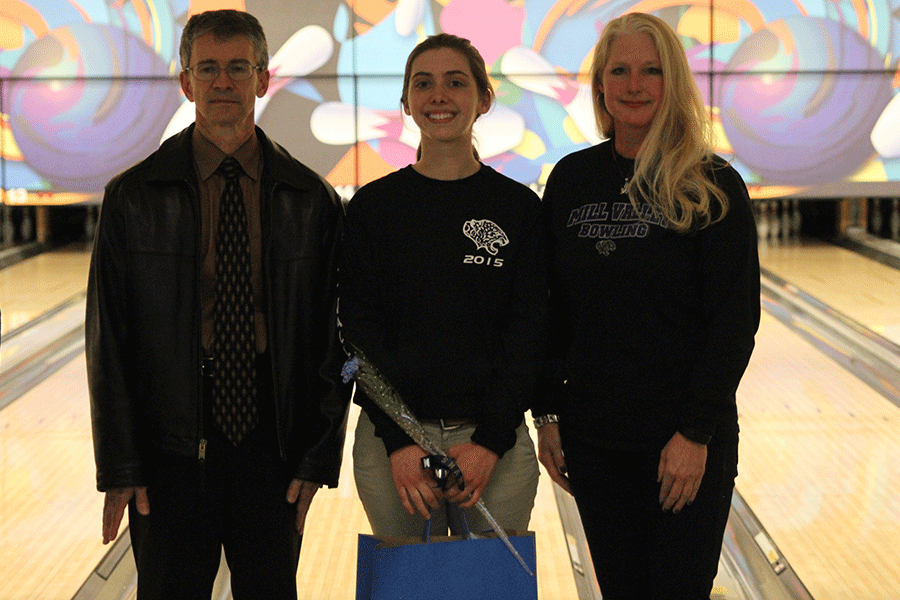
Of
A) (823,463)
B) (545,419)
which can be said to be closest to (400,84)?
(823,463)

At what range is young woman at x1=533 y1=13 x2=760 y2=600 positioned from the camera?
1.28 metres

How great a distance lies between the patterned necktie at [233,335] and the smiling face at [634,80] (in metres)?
0.56

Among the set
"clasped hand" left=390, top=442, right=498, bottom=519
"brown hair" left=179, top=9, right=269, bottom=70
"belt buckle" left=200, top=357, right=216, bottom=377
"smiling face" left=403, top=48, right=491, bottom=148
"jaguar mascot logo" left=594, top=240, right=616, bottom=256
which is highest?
"brown hair" left=179, top=9, right=269, bottom=70

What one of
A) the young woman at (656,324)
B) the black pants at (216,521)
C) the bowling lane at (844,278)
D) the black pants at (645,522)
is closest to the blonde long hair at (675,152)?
the young woman at (656,324)

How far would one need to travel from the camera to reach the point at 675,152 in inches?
51.4

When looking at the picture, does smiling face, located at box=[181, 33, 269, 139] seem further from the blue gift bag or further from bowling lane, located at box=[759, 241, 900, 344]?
bowling lane, located at box=[759, 241, 900, 344]

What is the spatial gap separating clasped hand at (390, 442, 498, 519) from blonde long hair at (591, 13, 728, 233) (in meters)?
0.41

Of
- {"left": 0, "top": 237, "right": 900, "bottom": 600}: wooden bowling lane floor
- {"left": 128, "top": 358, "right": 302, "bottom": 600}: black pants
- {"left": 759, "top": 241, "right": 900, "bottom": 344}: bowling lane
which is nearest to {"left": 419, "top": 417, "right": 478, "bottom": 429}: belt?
{"left": 128, "top": 358, "right": 302, "bottom": 600}: black pants

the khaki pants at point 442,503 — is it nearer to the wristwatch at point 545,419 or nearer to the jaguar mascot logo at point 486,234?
the wristwatch at point 545,419

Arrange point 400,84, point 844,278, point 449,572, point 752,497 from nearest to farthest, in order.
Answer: point 449,572 < point 752,497 < point 844,278 < point 400,84

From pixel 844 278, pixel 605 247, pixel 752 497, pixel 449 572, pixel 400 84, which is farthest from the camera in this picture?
pixel 400 84

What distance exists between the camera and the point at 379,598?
120 cm

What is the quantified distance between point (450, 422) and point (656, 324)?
12.5 inches

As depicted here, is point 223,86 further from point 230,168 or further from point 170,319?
point 170,319
